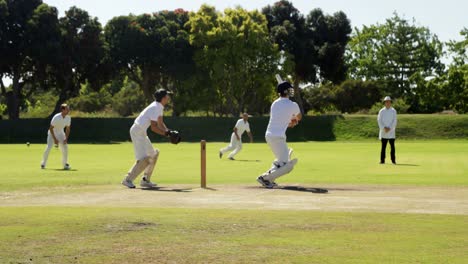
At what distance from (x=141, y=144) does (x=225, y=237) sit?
7842 mm

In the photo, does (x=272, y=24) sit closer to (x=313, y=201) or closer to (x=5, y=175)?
(x=5, y=175)

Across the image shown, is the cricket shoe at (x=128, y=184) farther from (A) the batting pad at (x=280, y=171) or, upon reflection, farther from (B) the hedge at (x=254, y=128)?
(B) the hedge at (x=254, y=128)

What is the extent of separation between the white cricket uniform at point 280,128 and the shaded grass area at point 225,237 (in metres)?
4.58

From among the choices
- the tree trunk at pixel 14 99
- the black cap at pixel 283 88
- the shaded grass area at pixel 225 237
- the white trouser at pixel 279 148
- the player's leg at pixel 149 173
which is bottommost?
the shaded grass area at pixel 225 237

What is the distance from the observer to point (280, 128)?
1628 cm

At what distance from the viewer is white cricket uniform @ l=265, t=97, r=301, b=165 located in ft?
53.4

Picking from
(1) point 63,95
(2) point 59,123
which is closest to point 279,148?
(2) point 59,123

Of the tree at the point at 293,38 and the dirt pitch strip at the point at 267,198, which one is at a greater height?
the tree at the point at 293,38

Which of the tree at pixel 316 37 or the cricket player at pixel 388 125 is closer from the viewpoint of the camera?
the cricket player at pixel 388 125

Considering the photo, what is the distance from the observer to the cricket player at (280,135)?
16.2 meters

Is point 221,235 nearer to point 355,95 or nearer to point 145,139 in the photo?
point 145,139

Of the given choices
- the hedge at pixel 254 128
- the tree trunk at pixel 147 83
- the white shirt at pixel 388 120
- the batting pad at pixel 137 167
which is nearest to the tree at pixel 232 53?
the tree trunk at pixel 147 83

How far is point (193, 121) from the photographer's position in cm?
6919

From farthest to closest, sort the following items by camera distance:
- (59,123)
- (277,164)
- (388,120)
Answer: (388,120), (59,123), (277,164)
